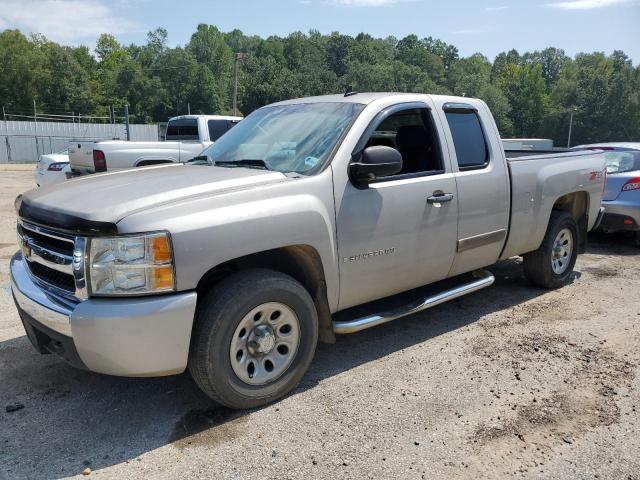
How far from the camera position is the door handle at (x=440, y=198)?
416cm

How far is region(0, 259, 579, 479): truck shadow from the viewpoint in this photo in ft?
9.64

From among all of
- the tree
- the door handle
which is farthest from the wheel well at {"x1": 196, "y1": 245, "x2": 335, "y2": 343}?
the tree

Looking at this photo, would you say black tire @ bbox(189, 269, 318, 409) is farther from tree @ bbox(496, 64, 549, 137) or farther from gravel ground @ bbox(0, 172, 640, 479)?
tree @ bbox(496, 64, 549, 137)

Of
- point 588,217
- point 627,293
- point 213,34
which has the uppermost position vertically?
point 213,34

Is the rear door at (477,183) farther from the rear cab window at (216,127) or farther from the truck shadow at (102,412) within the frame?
the rear cab window at (216,127)

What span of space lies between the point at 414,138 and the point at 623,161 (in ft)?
17.7

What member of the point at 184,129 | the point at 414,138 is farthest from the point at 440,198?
the point at 184,129

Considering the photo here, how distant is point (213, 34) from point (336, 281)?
127723 mm

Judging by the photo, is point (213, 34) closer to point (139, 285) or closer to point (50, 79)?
point (50, 79)

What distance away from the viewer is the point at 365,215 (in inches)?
147

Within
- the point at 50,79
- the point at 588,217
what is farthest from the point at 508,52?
the point at 588,217

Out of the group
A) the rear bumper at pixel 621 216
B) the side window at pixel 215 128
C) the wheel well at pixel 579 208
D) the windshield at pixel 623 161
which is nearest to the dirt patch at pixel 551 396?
the wheel well at pixel 579 208

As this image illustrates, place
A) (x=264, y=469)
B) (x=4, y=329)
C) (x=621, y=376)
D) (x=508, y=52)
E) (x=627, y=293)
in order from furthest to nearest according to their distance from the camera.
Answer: (x=508, y=52) < (x=627, y=293) < (x=4, y=329) < (x=621, y=376) < (x=264, y=469)

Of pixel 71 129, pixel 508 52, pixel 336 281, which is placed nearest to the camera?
pixel 336 281
